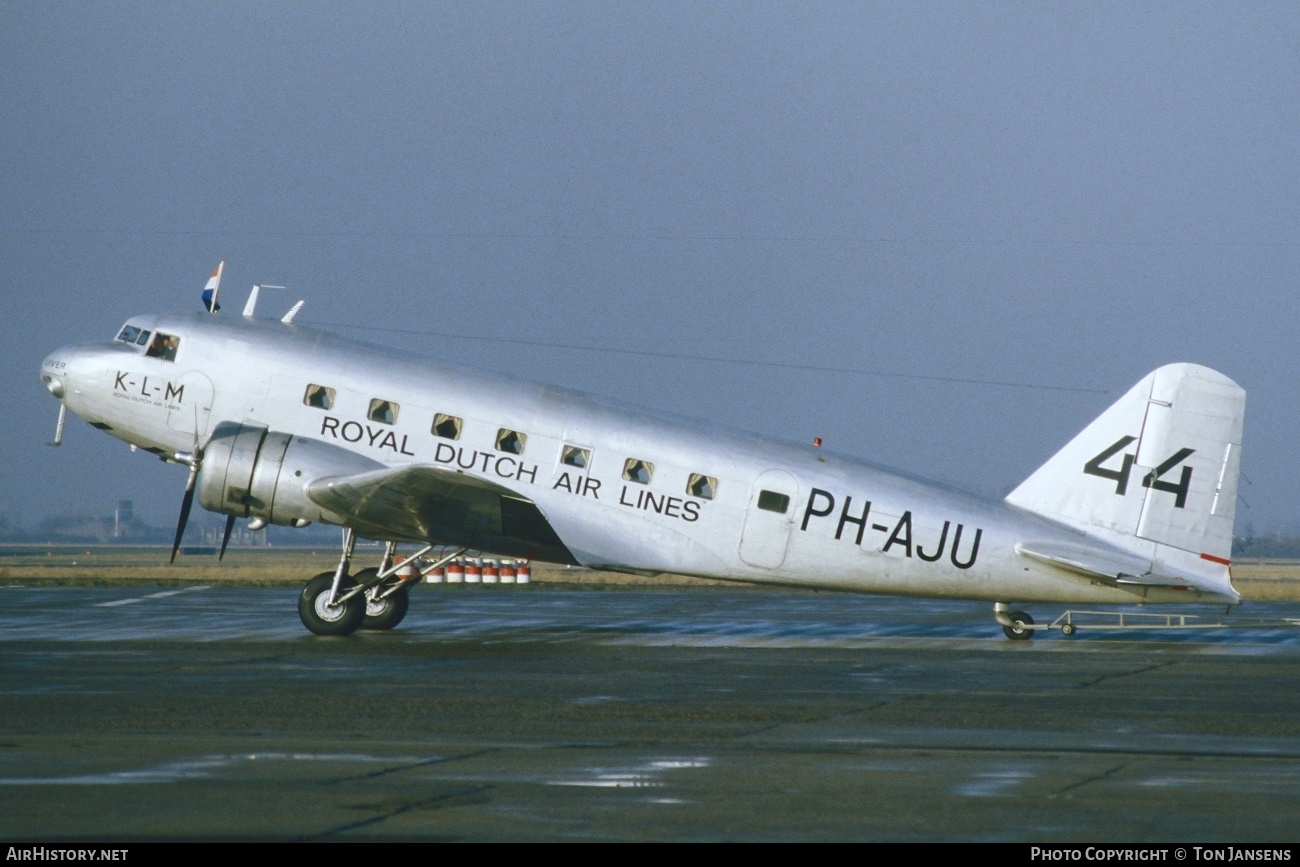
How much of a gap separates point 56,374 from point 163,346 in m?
2.05

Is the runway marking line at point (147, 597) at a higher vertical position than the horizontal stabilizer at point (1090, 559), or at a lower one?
lower

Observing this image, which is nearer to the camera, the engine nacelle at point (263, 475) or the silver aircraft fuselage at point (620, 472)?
the engine nacelle at point (263, 475)

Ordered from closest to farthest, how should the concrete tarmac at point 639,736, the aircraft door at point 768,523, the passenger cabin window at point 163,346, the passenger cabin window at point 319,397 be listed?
1. the concrete tarmac at point 639,736
2. the aircraft door at point 768,523
3. the passenger cabin window at point 319,397
4. the passenger cabin window at point 163,346

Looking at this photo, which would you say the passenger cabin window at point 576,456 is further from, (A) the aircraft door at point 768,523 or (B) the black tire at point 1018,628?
(B) the black tire at point 1018,628

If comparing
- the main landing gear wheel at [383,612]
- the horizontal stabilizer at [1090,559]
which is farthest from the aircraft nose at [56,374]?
the horizontal stabilizer at [1090,559]

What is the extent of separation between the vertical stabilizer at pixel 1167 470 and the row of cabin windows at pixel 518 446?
5.64 m

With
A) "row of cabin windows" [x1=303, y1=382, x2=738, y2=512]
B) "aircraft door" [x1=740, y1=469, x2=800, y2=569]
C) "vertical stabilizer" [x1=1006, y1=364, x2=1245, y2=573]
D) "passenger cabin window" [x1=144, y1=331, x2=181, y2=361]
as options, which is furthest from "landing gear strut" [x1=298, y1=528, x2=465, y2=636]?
"vertical stabilizer" [x1=1006, y1=364, x2=1245, y2=573]

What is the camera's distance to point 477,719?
13.4 metres

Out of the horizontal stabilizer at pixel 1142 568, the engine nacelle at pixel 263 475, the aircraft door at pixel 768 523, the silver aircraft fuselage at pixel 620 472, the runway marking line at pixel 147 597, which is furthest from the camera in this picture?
the runway marking line at pixel 147 597

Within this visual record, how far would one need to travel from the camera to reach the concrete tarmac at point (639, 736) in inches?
337

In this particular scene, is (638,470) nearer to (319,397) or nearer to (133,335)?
(319,397)

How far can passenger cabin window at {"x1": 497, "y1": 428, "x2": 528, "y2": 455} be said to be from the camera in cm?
2220

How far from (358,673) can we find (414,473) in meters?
3.80

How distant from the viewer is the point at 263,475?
2152 cm
